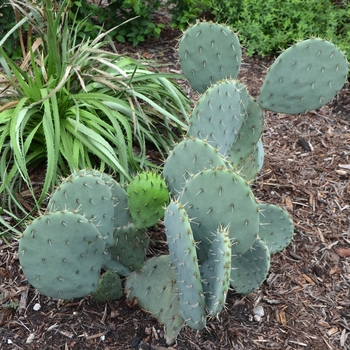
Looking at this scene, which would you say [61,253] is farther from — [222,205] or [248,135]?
[248,135]

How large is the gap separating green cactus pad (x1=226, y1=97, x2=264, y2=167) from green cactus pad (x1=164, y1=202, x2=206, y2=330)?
779mm

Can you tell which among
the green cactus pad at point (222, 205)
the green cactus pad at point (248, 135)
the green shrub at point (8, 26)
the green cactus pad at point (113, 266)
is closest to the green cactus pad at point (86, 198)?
the green cactus pad at point (113, 266)

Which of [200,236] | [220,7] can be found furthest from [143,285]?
[220,7]

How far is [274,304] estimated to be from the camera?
7.32 feet

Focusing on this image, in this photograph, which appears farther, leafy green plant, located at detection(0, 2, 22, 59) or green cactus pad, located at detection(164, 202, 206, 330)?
leafy green plant, located at detection(0, 2, 22, 59)

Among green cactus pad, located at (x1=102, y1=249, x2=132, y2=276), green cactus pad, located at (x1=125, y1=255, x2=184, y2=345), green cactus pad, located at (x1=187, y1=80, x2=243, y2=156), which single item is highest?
green cactus pad, located at (x1=187, y1=80, x2=243, y2=156)

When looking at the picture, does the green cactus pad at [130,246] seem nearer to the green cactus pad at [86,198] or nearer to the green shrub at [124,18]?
the green cactus pad at [86,198]

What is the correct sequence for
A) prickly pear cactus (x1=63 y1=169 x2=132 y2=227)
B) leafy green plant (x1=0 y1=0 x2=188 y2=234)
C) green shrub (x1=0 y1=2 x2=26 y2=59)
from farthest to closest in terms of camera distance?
green shrub (x1=0 y1=2 x2=26 y2=59)
leafy green plant (x1=0 y1=0 x2=188 y2=234)
prickly pear cactus (x1=63 y1=169 x2=132 y2=227)

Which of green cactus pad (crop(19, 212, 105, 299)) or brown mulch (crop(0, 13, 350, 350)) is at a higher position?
green cactus pad (crop(19, 212, 105, 299))

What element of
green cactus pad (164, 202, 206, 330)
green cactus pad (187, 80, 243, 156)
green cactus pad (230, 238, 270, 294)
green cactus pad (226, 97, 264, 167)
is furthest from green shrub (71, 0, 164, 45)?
green cactus pad (164, 202, 206, 330)

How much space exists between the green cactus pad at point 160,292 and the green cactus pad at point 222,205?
0.35 meters

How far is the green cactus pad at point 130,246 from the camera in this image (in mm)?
1985

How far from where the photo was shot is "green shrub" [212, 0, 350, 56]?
403 centimetres

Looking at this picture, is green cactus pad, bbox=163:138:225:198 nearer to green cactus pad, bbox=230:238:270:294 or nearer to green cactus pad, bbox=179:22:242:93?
green cactus pad, bbox=230:238:270:294
